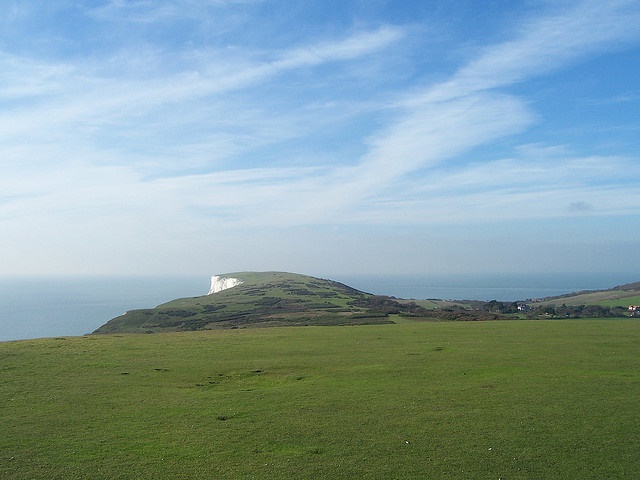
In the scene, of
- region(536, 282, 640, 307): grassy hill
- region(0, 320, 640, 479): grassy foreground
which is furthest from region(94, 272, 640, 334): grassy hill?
region(0, 320, 640, 479): grassy foreground

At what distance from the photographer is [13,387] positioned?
22.1 m

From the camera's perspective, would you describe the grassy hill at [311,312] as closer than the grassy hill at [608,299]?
Yes

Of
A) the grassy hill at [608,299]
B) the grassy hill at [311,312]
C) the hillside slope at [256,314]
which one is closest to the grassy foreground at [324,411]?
the grassy hill at [311,312]

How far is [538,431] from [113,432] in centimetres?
1448

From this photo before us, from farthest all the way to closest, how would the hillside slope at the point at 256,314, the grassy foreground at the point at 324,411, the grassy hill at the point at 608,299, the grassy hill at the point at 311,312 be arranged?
the grassy hill at the point at 608,299 < the hillside slope at the point at 256,314 < the grassy hill at the point at 311,312 < the grassy foreground at the point at 324,411

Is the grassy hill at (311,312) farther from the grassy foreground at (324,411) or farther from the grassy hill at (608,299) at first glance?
the grassy foreground at (324,411)

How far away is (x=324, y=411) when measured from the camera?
1847cm

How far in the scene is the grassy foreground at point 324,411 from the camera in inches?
543

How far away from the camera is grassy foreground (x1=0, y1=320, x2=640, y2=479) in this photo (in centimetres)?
1380

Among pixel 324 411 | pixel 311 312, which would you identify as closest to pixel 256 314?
pixel 311 312

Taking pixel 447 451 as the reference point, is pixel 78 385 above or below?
above

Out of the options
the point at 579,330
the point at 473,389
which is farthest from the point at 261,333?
the point at 579,330

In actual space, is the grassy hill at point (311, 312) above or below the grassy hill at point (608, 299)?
above

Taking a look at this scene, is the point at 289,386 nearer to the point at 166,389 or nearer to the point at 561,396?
the point at 166,389
